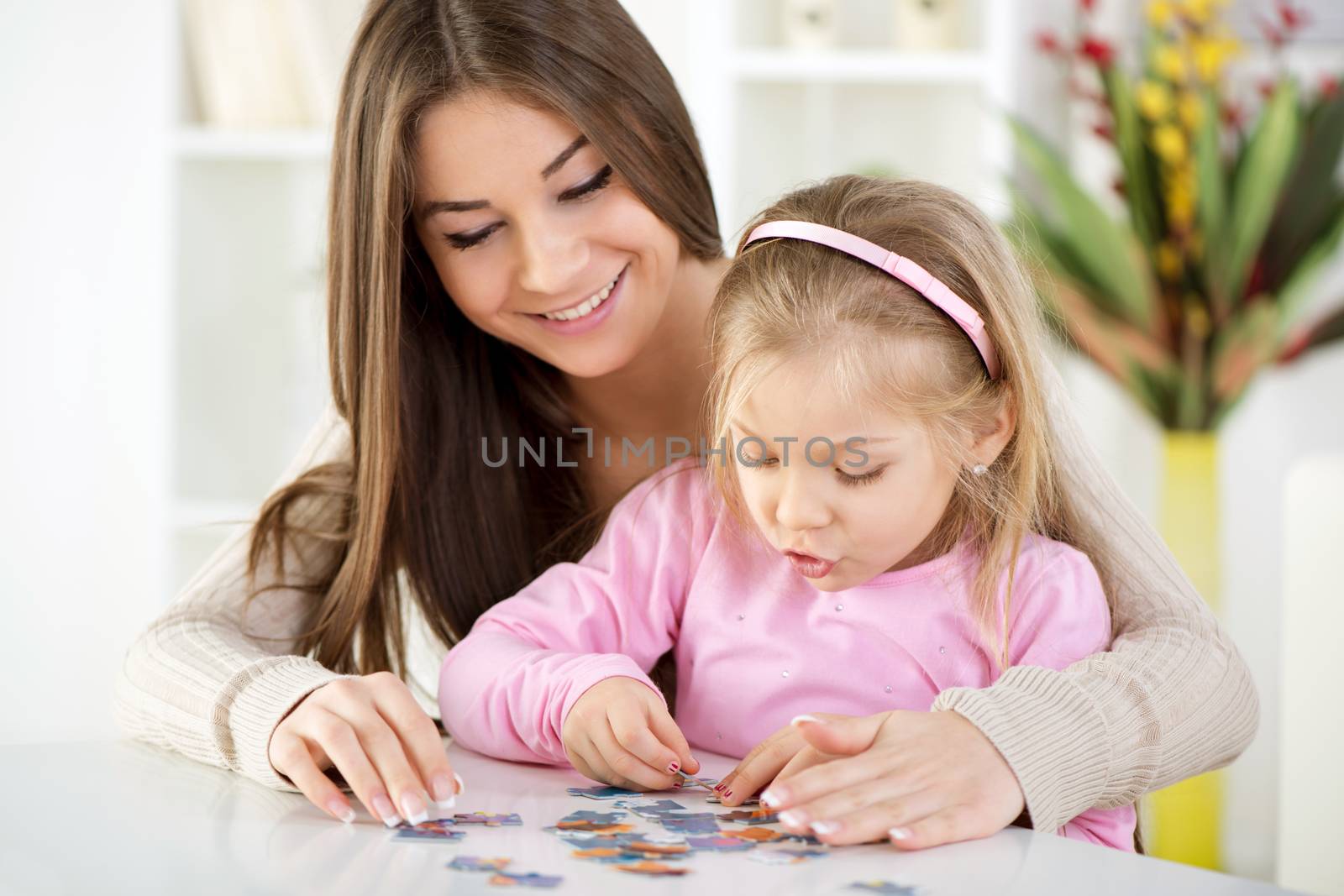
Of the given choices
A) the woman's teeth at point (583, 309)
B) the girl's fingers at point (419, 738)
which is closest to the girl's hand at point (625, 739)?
the girl's fingers at point (419, 738)

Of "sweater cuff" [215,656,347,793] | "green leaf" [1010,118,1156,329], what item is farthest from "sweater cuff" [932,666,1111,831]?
"green leaf" [1010,118,1156,329]

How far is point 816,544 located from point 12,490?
2.57m

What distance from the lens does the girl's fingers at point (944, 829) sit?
2.55ft

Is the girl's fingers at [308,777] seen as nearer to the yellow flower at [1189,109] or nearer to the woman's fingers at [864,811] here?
the woman's fingers at [864,811]

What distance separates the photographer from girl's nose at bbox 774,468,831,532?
3.31 feet

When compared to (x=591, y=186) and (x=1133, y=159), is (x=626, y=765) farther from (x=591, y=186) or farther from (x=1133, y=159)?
(x=1133, y=159)

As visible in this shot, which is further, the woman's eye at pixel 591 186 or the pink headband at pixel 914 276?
the woman's eye at pixel 591 186

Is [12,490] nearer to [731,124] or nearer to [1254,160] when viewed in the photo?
[731,124]

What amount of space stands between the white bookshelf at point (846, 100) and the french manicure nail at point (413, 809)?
6.96 feet

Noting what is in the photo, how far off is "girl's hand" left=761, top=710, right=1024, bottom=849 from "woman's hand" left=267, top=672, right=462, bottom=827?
9.0 inches

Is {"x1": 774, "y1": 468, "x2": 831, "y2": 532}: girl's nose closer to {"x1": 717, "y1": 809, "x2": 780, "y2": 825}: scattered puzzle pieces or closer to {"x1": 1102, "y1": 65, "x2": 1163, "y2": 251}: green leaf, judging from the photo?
{"x1": 717, "y1": 809, "x2": 780, "y2": 825}: scattered puzzle pieces

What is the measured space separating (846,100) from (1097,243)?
2.55 feet

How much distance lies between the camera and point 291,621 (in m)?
1.33

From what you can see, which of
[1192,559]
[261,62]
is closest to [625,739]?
[1192,559]
